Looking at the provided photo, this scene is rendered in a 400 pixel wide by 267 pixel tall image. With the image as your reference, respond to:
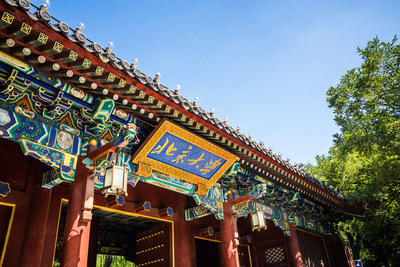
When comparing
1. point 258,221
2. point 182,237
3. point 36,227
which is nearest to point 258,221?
point 258,221

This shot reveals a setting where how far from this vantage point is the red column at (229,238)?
6406 millimetres

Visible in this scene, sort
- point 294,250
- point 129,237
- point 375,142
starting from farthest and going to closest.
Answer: point 375,142, point 294,250, point 129,237

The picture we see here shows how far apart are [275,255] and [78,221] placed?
7347 mm

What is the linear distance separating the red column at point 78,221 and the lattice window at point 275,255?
7.06 m

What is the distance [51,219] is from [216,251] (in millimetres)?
5760

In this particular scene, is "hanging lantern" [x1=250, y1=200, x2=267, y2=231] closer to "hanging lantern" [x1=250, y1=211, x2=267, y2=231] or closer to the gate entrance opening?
"hanging lantern" [x1=250, y1=211, x2=267, y2=231]

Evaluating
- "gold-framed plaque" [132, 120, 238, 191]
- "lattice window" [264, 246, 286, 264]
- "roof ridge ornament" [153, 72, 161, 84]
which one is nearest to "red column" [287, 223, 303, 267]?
"lattice window" [264, 246, 286, 264]

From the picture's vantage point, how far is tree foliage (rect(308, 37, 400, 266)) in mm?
9031

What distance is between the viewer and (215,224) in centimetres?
855

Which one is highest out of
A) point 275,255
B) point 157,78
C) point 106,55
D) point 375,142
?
point 375,142

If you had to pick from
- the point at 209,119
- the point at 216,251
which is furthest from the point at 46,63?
the point at 216,251

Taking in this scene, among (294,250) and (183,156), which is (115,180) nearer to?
(183,156)

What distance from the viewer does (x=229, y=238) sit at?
21.9 feet

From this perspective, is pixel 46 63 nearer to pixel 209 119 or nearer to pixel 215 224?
pixel 209 119
